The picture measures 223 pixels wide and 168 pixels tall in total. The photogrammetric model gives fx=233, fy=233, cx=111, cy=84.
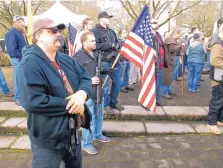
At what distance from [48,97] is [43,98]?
0.16ft

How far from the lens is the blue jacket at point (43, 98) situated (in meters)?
1.82

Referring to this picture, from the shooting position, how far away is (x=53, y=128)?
1.94m

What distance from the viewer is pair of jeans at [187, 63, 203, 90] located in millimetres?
6949

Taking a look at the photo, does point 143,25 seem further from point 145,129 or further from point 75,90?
point 75,90

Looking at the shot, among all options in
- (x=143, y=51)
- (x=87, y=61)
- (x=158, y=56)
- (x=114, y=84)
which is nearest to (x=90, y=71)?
(x=87, y=61)

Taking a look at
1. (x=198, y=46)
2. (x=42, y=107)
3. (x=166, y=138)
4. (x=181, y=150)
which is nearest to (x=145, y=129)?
(x=166, y=138)

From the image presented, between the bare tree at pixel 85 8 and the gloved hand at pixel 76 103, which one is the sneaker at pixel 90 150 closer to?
the gloved hand at pixel 76 103

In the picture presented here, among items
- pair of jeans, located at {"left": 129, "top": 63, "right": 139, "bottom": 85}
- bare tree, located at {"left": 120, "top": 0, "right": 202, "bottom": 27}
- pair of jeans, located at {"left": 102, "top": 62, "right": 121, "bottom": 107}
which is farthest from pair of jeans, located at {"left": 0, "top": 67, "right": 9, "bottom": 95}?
bare tree, located at {"left": 120, "top": 0, "right": 202, "bottom": 27}

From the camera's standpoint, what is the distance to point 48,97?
6.12 feet

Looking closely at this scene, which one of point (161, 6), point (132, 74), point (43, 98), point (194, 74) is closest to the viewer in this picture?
point (43, 98)

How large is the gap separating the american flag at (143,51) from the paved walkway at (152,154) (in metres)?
0.72

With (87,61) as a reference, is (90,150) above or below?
below

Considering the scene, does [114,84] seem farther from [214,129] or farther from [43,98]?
[43,98]

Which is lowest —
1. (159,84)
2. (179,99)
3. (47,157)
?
(179,99)
